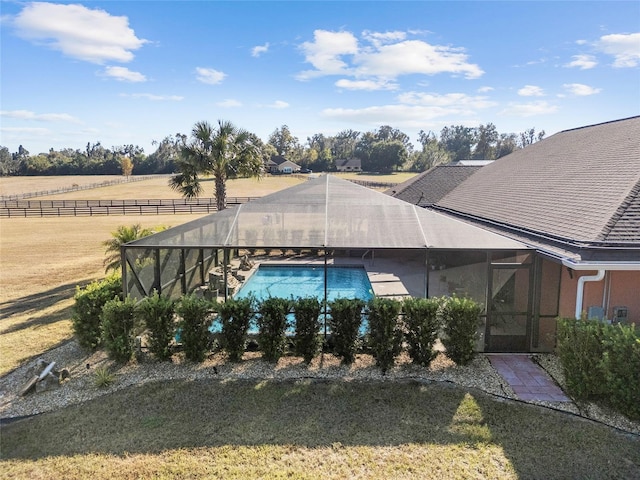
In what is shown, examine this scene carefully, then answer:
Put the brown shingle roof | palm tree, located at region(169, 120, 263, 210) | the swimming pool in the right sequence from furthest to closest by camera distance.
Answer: palm tree, located at region(169, 120, 263, 210)
the swimming pool
the brown shingle roof

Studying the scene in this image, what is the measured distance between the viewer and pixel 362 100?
123ft

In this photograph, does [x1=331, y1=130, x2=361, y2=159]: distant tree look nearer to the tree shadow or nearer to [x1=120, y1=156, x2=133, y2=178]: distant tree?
[x1=120, y1=156, x2=133, y2=178]: distant tree

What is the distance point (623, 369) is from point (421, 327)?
10.3 ft

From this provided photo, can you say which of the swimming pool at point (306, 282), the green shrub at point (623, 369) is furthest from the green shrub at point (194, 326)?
the green shrub at point (623, 369)

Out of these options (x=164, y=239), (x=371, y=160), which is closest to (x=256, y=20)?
(x=164, y=239)

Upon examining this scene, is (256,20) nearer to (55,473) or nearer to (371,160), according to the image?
(55,473)

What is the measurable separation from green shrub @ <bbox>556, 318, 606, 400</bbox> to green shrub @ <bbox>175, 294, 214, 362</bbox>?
6.55 metres

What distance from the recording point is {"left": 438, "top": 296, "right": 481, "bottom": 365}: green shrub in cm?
758

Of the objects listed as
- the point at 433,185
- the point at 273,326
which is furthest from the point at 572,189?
the point at 433,185

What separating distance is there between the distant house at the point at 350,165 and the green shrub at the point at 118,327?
262ft

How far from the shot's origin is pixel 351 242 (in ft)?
28.3

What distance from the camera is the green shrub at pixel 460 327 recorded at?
7582mm

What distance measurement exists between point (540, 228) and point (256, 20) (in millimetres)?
13331

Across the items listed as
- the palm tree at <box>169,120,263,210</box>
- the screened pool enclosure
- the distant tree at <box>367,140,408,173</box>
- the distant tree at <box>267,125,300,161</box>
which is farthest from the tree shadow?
the distant tree at <box>267,125,300,161</box>
